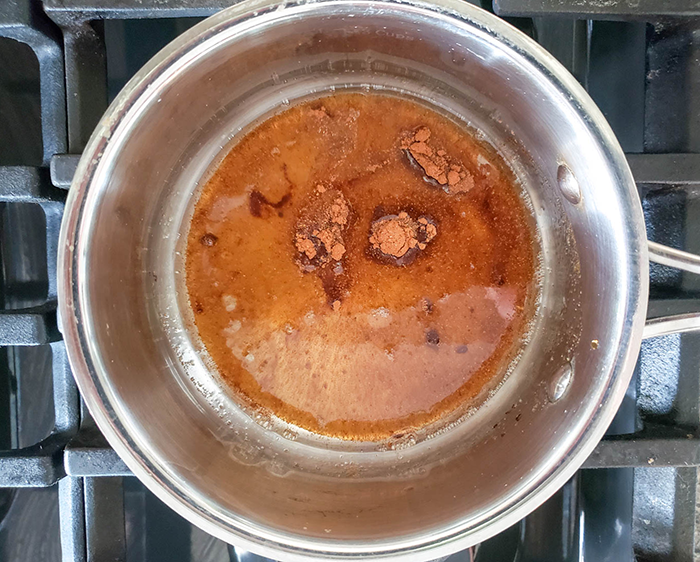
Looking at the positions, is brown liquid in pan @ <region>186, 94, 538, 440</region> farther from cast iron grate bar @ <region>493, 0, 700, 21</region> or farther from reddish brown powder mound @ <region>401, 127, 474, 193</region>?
cast iron grate bar @ <region>493, 0, 700, 21</region>

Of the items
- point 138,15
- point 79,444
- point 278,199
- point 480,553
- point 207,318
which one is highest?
point 138,15

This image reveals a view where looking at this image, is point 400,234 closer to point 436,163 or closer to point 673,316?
point 436,163

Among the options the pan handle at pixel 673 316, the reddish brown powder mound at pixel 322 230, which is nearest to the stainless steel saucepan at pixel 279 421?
the pan handle at pixel 673 316

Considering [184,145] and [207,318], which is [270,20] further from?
[207,318]

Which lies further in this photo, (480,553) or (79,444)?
(480,553)

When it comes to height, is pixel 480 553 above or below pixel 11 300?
below

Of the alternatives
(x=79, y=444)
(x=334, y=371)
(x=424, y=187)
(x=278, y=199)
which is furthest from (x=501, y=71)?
(x=79, y=444)

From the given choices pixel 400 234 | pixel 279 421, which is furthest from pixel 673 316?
pixel 279 421
